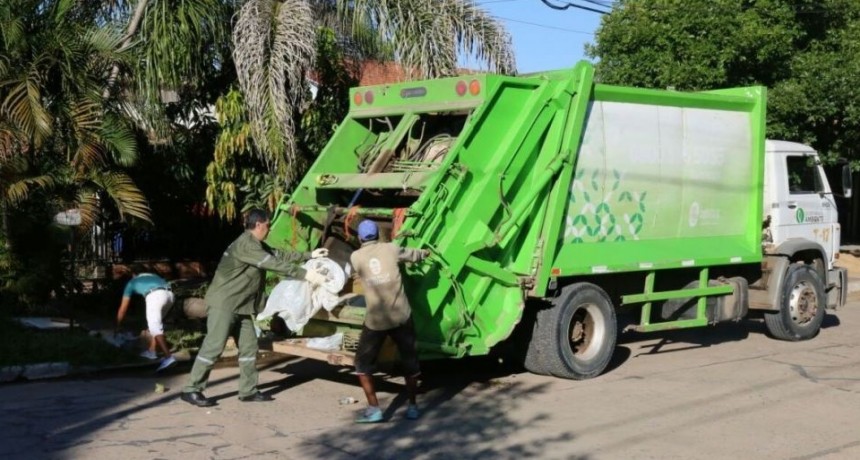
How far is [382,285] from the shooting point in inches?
303

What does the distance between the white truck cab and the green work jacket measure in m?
5.90

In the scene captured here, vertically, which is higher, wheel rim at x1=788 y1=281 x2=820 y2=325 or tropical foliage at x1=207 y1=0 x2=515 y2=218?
tropical foliage at x1=207 y1=0 x2=515 y2=218

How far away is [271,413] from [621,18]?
10829 millimetres

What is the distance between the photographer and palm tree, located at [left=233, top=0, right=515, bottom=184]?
11.5m

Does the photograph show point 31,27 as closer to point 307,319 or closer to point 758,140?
point 307,319

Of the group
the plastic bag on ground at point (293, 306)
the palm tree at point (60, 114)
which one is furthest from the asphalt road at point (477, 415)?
the palm tree at point (60, 114)

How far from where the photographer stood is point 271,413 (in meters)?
8.17

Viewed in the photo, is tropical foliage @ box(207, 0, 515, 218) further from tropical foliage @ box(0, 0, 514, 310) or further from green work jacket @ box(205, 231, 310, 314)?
green work jacket @ box(205, 231, 310, 314)

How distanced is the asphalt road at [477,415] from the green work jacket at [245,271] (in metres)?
0.85

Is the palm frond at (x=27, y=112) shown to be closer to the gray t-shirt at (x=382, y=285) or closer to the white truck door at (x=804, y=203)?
the gray t-shirt at (x=382, y=285)

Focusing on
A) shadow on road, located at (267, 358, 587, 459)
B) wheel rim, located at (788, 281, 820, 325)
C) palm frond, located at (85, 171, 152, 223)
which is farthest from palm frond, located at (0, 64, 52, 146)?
wheel rim, located at (788, 281, 820, 325)

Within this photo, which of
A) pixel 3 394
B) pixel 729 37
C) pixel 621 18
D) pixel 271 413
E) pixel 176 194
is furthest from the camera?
pixel 621 18

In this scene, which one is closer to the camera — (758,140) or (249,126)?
(758,140)

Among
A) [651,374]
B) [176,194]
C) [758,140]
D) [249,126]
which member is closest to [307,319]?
[651,374]
